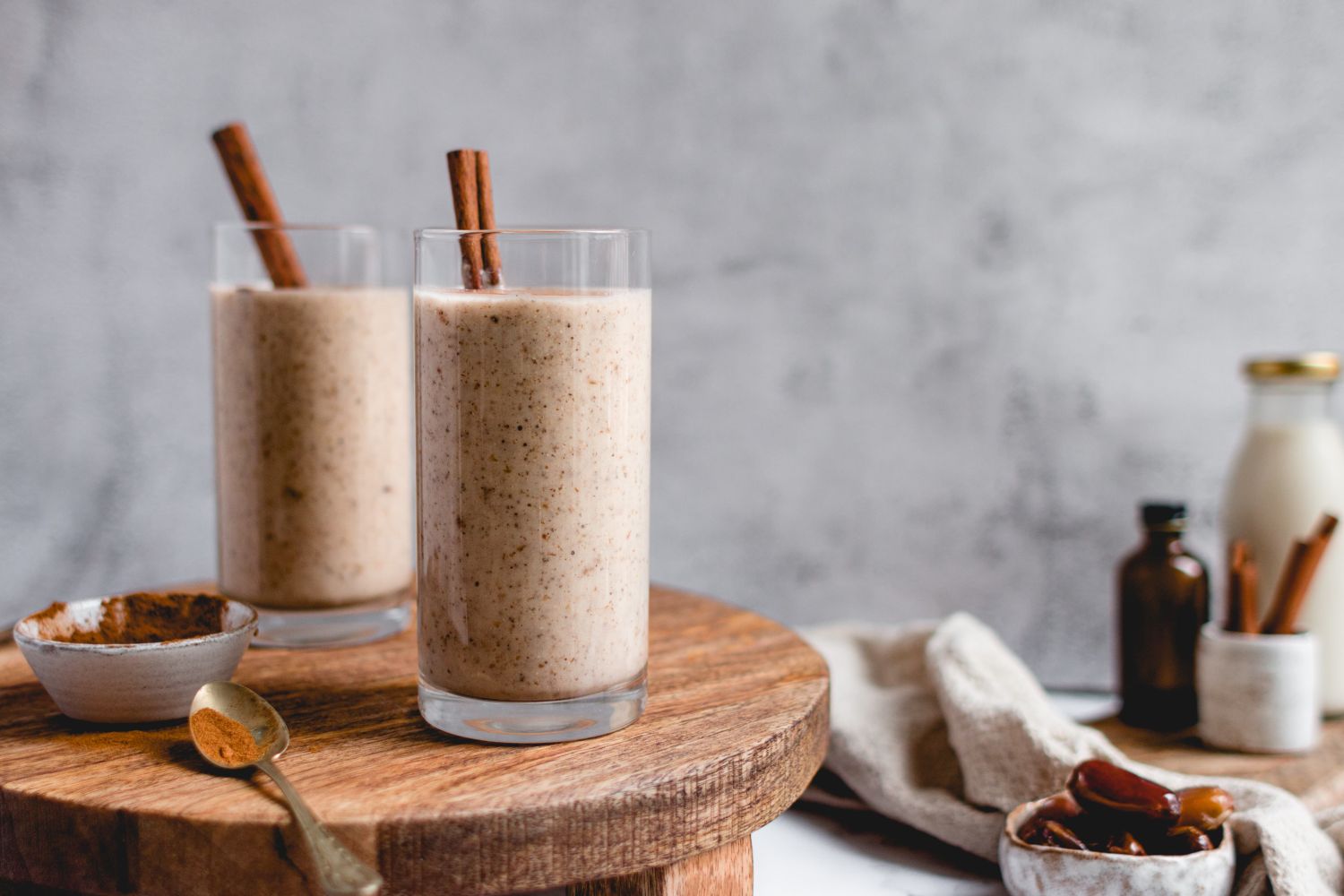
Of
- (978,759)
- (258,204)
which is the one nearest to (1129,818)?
(978,759)

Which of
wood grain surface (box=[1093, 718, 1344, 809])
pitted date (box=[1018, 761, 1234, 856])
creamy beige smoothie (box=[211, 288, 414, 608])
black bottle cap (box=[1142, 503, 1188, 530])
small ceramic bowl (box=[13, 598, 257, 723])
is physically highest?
creamy beige smoothie (box=[211, 288, 414, 608])

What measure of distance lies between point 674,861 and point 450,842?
149 millimetres

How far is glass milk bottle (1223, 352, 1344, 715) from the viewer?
1367mm

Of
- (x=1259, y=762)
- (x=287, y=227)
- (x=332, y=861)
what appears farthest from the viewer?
(x=1259, y=762)

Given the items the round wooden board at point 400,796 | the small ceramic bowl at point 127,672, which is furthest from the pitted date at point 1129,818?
the small ceramic bowl at point 127,672

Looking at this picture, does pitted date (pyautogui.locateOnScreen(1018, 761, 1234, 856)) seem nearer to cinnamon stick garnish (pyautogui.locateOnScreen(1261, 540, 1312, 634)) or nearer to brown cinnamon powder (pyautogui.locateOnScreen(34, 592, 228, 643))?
cinnamon stick garnish (pyautogui.locateOnScreen(1261, 540, 1312, 634))

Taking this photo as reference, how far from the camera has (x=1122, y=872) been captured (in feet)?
2.89

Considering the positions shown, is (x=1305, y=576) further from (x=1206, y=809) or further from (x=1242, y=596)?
(x=1206, y=809)

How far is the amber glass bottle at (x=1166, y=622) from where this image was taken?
1.35 meters

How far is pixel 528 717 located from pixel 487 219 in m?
0.34

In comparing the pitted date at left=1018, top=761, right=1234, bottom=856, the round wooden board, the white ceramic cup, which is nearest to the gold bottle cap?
the white ceramic cup

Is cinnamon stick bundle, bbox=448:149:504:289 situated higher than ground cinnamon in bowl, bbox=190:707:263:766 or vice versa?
cinnamon stick bundle, bbox=448:149:504:289

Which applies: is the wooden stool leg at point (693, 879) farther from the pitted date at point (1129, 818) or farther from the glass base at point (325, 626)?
the glass base at point (325, 626)

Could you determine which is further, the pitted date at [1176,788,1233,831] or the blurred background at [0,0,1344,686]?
the blurred background at [0,0,1344,686]
